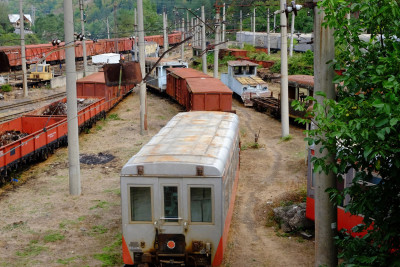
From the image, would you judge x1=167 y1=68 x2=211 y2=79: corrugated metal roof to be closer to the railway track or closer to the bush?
the railway track

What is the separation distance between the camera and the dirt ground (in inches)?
447

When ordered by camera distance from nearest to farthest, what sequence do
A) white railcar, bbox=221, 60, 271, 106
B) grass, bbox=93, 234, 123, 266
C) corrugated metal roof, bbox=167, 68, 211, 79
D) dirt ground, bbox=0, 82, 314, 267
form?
grass, bbox=93, 234, 123, 266 → dirt ground, bbox=0, 82, 314, 267 → corrugated metal roof, bbox=167, 68, 211, 79 → white railcar, bbox=221, 60, 271, 106

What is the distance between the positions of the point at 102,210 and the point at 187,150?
17.2 ft

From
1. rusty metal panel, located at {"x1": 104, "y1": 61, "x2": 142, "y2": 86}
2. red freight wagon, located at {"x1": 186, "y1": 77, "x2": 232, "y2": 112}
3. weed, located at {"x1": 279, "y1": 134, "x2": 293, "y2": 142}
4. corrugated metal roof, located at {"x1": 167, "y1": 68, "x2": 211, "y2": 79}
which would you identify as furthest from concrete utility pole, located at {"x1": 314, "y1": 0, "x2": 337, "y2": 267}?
corrugated metal roof, located at {"x1": 167, "y1": 68, "x2": 211, "y2": 79}

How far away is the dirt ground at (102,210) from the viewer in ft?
37.3

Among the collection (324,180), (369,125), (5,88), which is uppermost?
(369,125)

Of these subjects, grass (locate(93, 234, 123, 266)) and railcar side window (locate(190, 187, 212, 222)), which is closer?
railcar side window (locate(190, 187, 212, 222))

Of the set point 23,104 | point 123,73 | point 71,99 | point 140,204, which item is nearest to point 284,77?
point 123,73

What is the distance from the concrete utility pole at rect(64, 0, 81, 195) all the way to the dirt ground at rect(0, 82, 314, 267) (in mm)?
611

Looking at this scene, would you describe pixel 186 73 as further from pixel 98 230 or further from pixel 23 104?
pixel 98 230

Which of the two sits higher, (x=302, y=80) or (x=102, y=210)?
(x=302, y=80)

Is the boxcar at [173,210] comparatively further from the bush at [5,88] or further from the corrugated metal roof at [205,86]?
the bush at [5,88]

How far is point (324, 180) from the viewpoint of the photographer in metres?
7.85

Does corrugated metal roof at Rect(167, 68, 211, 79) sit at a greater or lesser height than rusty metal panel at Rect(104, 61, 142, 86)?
lesser
